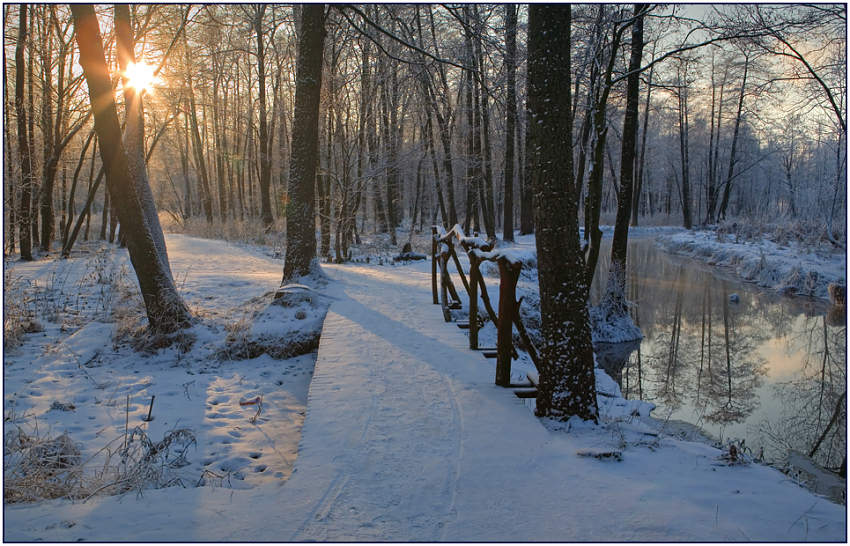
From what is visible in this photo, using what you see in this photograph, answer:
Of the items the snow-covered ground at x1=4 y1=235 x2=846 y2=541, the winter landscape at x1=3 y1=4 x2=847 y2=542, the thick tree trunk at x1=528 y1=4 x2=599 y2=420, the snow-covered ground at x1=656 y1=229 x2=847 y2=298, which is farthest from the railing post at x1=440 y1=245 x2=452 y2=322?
the snow-covered ground at x1=656 y1=229 x2=847 y2=298

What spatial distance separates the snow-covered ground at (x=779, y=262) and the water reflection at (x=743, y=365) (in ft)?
2.36

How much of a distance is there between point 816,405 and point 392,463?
645 centimetres

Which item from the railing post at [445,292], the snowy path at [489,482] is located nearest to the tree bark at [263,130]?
the railing post at [445,292]

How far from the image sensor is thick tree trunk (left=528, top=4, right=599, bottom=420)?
3.71m

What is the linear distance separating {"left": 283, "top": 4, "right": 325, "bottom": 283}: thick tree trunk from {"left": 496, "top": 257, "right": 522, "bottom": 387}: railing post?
204 inches

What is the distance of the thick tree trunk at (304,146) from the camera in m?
8.72

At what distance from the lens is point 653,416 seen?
6.33m

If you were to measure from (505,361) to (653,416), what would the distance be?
2859 mm

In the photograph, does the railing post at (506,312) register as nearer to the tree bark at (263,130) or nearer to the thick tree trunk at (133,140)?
the thick tree trunk at (133,140)

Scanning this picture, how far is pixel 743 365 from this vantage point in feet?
27.8

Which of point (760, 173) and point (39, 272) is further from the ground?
point (760, 173)

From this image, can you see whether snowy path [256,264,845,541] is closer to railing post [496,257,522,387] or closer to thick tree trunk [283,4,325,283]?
railing post [496,257,522,387]

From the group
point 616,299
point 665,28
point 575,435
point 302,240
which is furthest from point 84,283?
point 665,28

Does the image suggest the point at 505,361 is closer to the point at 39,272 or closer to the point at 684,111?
the point at 39,272
